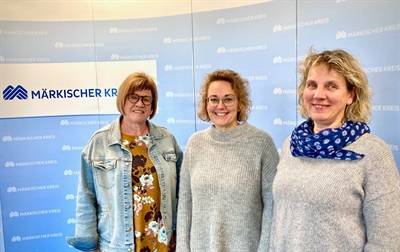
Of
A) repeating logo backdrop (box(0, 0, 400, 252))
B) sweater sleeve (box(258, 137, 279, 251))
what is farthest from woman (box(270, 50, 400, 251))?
repeating logo backdrop (box(0, 0, 400, 252))

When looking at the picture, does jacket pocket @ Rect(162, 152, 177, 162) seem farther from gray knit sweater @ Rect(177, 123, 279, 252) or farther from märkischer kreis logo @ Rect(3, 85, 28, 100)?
märkischer kreis logo @ Rect(3, 85, 28, 100)

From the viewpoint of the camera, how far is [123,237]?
180 centimetres

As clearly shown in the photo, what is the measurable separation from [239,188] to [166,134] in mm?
650

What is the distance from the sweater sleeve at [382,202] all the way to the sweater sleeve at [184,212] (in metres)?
0.92

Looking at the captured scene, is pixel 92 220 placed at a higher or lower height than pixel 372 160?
lower

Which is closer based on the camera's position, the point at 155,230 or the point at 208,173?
the point at 208,173

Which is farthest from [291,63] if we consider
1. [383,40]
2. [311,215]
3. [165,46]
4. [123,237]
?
[123,237]

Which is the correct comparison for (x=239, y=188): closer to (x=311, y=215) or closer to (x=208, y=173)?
(x=208, y=173)

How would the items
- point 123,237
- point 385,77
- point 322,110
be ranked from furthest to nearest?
1. point 385,77
2. point 123,237
3. point 322,110

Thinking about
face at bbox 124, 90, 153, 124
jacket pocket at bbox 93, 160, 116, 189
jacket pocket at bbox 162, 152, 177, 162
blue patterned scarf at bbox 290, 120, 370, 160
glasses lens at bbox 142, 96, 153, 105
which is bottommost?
jacket pocket at bbox 93, 160, 116, 189

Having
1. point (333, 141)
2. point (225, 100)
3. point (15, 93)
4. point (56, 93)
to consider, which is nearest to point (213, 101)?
point (225, 100)

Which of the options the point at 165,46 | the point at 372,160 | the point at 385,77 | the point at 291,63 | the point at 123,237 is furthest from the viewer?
the point at 165,46

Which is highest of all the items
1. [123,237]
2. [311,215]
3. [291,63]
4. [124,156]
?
[291,63]

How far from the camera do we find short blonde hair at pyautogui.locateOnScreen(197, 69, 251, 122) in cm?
175
